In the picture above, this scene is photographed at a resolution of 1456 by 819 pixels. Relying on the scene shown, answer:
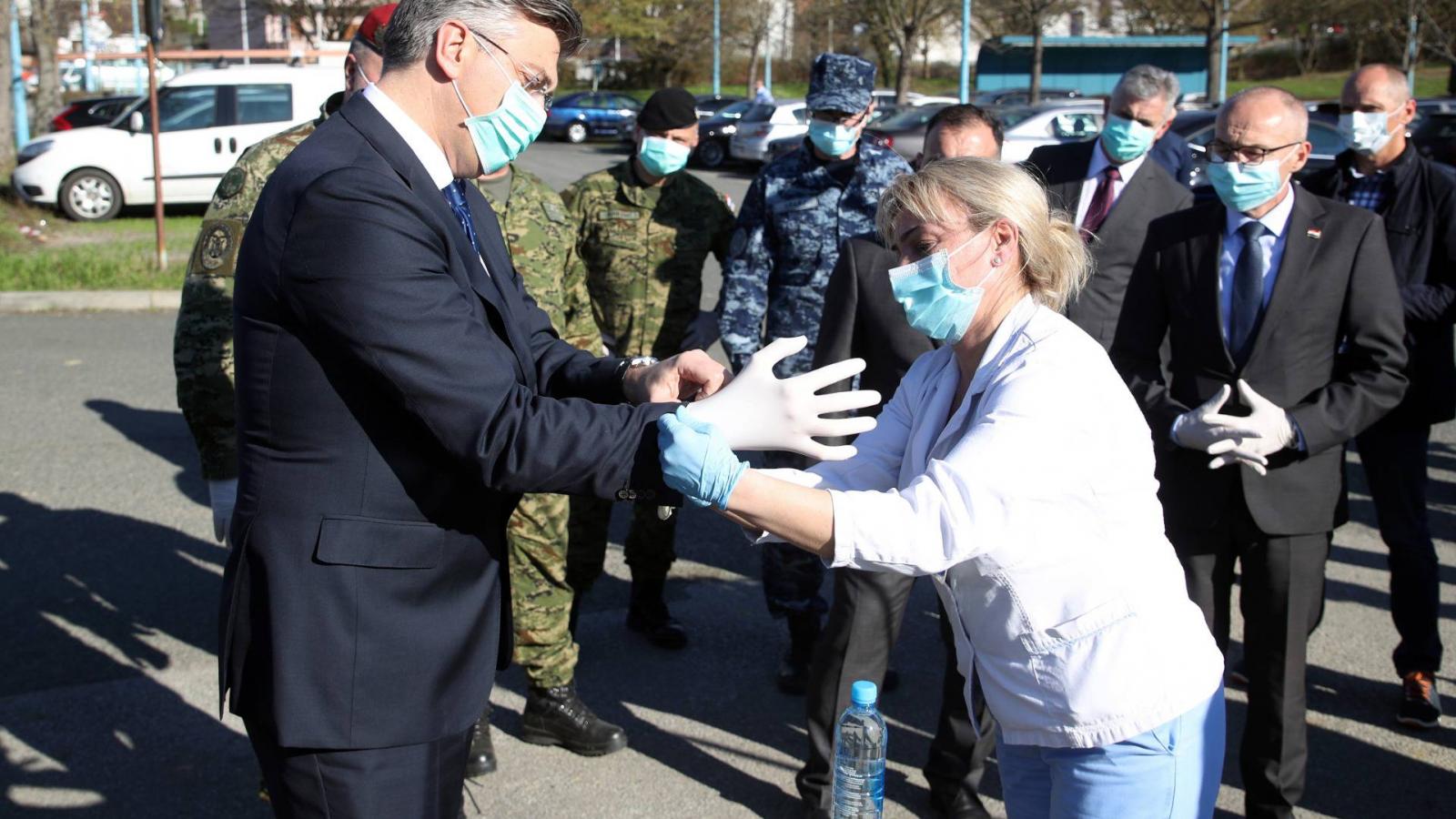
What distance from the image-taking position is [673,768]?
409 cm

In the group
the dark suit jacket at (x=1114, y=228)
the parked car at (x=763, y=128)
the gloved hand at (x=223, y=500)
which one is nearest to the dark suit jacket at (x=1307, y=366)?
the dark suit jacket at (x=1114, y=228)

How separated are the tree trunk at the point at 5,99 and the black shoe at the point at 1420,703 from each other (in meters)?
18.2

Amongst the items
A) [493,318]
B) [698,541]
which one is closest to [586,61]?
[698,541]

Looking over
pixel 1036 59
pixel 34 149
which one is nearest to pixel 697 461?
pixel 34 149

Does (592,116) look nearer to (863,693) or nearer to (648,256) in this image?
(648,256)

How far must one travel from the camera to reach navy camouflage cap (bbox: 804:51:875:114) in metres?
5.00

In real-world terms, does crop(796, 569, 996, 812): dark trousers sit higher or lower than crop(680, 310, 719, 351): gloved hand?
lower

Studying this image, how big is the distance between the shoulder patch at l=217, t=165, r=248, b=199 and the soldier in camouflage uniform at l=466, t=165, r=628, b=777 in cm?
76

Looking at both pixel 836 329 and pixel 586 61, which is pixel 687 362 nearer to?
pixel 836 329

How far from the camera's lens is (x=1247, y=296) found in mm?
3672

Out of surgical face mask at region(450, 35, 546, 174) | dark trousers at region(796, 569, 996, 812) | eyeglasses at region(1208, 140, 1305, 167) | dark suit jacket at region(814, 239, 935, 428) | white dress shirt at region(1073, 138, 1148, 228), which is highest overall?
surgical face mask at region(450, 35, 546, 174)

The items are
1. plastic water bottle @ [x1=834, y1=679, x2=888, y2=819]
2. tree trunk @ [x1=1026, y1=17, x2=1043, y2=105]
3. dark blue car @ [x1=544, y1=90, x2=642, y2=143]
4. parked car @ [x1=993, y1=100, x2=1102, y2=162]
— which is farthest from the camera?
dark blue car @ [x1=544, y1=90, x2=642, y2=143]

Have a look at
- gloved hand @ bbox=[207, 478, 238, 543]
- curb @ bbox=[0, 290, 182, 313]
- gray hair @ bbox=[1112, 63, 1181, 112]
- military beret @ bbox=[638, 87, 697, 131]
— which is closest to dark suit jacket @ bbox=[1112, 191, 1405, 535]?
gray hair @ bbox=[1112, 63, 1181, 112]

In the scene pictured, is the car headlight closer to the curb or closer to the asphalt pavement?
the curb
